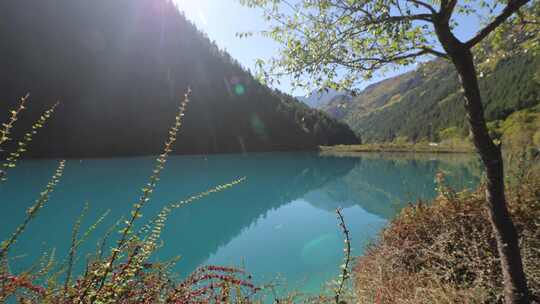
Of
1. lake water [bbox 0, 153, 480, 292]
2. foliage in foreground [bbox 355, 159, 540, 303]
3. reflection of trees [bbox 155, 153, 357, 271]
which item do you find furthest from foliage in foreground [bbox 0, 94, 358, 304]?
reflection of trees [bbox 155, 153, 357, 271]

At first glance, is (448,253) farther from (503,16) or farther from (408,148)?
(408,148)

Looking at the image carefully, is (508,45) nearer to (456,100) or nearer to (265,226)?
(265,226)

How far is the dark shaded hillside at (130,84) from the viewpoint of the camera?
66250 mm

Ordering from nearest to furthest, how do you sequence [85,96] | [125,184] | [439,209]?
[439,209] → [125,184] → [85,96]

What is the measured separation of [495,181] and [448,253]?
1821 mm

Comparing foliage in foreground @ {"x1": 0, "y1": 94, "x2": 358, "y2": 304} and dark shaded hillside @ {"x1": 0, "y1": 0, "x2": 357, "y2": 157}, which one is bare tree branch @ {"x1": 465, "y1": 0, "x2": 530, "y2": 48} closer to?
foliage in foreground @ {"x1": 0, "y1": 94, "x2": 358, "y2": 304}

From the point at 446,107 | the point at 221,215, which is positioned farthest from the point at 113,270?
the point at 446,107

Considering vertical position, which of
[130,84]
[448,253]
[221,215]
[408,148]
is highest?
[130,84]

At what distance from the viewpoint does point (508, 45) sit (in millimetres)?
3111

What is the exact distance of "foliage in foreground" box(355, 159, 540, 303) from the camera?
117 inches

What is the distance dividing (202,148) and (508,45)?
246 ft

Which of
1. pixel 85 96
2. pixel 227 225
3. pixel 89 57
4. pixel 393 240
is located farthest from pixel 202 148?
pixel 393 240

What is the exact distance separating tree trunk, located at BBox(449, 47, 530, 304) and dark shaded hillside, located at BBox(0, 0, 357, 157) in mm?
49228

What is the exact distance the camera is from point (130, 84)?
84062mm
